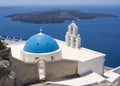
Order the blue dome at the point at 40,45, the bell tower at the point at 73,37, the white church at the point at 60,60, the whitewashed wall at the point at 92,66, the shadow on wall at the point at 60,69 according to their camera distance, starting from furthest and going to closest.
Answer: the bell tower at the point at 73,37 → the whitewashed wall at the point at 92,66 → the blue dome at the point at 40,45 → the white church at the point at 60,60 → the shadow on wall at the point at 60,69

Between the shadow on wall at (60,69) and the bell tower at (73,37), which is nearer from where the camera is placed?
the shadow on wall at (60,69)

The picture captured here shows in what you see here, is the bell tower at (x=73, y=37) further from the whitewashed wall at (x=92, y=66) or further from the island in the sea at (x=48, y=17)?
the island in the sea at (x=48, y=17)

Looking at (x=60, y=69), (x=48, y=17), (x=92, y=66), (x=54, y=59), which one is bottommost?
(x=48, y=17)

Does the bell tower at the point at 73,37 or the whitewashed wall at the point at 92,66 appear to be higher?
the bell tower at the point at 73,37

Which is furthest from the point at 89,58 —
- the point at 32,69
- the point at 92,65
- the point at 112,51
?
the point at 112,51

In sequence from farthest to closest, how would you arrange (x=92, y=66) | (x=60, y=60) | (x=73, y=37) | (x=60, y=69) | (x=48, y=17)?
(x=48, y=17)
(x=73, y=37)
(x=92, y=66)
(x=60, y=69)
(x=60, y=60)

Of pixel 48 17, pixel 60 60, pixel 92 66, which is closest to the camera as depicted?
pixel 60 60

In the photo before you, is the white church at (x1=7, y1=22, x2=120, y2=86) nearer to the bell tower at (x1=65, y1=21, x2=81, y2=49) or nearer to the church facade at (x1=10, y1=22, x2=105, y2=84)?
the church facade at (x1=10, y1=22, x2=105, y2=84)

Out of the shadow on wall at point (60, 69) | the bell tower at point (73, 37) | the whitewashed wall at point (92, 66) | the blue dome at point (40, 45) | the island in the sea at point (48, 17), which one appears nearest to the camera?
the shadow on wall at point (60, 69)

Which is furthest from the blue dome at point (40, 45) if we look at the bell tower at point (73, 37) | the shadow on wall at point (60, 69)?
the bell tower at point (73, 37)

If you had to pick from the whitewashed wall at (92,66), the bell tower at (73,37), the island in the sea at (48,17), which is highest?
the bell tower at (73,37)

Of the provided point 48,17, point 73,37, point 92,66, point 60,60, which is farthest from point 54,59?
point 48,17

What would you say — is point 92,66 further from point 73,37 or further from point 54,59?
point 73,37

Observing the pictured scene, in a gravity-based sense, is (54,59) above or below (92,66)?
above
